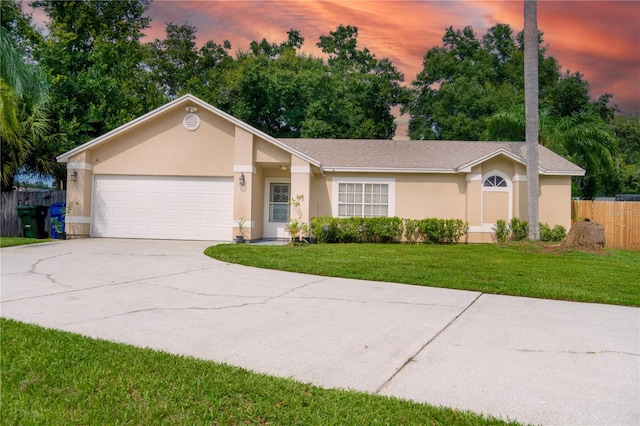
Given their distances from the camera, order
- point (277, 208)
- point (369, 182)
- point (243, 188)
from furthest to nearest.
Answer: point (277, 208) → point (369, 182) → point (243, 188)

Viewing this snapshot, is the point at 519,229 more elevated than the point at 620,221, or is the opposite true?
the point at 620,221

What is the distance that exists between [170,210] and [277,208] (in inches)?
156

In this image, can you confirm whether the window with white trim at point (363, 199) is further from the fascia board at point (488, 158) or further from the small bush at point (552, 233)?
the small bush at point (552, 233)

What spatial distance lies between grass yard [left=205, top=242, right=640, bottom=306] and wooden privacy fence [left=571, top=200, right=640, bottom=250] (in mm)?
3938

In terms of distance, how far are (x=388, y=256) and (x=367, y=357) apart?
7253 millimetres

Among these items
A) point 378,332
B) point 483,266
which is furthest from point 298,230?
point 378,332

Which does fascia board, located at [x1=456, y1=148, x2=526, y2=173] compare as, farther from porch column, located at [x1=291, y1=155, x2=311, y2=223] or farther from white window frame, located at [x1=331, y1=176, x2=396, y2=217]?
porch column, located at [x1=291, y1=155, x2=311, y2=223]

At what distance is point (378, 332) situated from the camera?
4.47m

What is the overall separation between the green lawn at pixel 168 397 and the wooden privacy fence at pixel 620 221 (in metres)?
15.9

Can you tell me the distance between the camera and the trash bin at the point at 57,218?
576 inches

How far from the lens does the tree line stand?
18.6 meters

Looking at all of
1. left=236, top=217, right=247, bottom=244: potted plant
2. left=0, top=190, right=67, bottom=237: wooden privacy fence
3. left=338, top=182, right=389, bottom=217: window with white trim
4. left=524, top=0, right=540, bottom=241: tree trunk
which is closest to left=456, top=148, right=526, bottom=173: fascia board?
left=524, top=0, right=540, bottom=241: tree trunk

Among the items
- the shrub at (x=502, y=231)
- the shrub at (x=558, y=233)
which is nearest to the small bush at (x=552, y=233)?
the shrub at (x=558, y=233)

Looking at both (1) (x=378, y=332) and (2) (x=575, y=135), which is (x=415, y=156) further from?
(1) (x=378, y=332)
